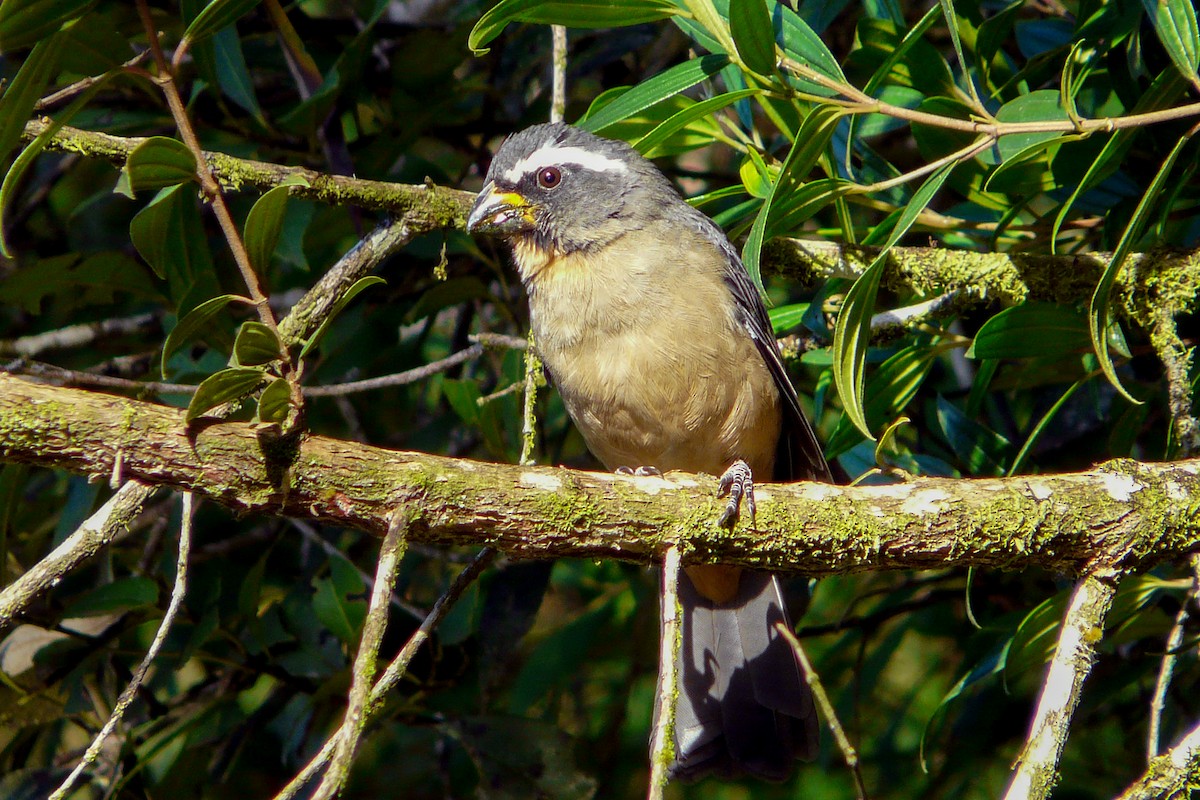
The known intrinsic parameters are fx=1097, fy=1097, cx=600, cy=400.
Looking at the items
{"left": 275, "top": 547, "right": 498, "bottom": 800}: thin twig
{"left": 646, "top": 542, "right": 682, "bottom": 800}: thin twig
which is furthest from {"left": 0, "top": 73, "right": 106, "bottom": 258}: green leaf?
{"left": 646, "top": 542, "right": 682, "bottom": 800}: thin twig

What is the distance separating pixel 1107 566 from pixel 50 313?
4.00 metres

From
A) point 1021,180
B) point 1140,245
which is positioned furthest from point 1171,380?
point 1021,180

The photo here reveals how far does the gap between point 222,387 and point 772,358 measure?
212 cm

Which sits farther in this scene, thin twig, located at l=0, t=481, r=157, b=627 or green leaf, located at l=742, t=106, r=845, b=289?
green leaf, located at l=742, t=106, r=845, b=289

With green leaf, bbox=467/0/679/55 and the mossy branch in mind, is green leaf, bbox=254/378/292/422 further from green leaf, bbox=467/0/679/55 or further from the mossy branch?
green leaf, bbox=467/0/679/55

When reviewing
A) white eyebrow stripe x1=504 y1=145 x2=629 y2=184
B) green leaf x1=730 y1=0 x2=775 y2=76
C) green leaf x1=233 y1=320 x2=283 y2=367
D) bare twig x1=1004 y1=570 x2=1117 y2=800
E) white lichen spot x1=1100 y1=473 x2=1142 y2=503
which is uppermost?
green leaf x1=730 y1=0 x2=775 y2=76

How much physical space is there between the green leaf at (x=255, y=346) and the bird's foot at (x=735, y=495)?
112 cm

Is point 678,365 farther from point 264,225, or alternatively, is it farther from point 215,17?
point 215,17

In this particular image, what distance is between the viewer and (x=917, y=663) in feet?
19.7

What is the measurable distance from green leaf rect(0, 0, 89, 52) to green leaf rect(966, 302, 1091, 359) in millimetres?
2426

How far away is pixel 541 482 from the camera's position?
2.53m

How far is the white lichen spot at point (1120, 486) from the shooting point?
2.68 m

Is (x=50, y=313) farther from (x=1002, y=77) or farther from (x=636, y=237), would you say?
(x=1002, y=77)

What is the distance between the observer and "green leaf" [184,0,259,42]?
8.43 feet
